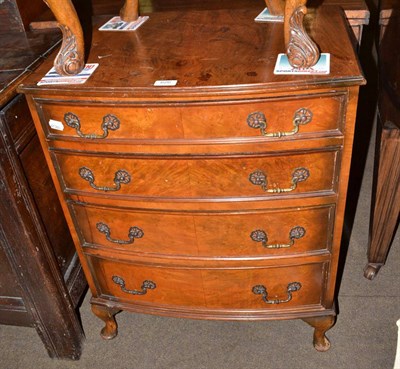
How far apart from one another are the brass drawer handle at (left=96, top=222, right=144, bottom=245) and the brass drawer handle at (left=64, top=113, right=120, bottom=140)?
35cm

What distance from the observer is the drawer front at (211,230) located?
4.80 feet

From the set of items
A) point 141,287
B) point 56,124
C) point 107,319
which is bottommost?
point 107,319

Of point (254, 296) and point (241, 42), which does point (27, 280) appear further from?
point (241, 42)

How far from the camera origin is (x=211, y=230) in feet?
4.94

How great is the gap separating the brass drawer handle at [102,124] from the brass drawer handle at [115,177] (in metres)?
0.13

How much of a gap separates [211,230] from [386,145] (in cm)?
77

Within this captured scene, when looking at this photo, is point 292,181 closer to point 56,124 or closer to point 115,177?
point 115,177

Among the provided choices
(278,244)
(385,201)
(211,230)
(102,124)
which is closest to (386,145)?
(385,201)

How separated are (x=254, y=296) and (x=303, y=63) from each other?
814 mm

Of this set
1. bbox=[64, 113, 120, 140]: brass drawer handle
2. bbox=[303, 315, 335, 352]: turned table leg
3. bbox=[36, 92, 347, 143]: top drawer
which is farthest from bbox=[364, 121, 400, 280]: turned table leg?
bbox=[64, 113, 120, 140]: brass drawer handle

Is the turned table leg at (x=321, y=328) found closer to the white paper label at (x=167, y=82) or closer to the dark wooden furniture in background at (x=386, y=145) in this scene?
the dark wooden furniture in background at (x=386, y=145)

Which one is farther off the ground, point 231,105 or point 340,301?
point 231,105

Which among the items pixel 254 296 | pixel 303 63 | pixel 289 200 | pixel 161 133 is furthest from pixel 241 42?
pixel 254 296

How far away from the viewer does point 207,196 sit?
1.43 m
